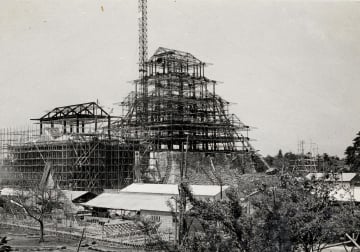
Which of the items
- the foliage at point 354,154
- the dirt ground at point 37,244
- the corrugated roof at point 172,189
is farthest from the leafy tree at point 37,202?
the foliage at point 354,154

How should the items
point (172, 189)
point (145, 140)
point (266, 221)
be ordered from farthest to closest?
point (145, 140) → point (172, 189) → point (266, 221)

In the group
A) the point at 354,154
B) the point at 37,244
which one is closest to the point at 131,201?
the point at 37,244

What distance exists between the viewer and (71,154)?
154ft

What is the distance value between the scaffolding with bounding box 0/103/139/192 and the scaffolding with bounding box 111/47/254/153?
153 inches

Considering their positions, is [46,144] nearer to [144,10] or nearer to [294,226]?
[144,10]

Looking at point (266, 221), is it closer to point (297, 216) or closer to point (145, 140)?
point (297, 216)

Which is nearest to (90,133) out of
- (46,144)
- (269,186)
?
(46,144)

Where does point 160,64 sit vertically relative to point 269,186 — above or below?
above

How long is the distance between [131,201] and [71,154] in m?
12.3

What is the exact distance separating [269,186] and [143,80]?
44.0 metres

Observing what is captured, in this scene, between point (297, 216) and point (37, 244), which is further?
point (37, 244)

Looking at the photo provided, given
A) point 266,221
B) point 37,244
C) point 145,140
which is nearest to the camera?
point 266,221

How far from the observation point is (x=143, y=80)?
193ft

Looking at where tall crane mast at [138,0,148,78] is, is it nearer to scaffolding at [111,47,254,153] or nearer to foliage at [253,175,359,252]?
scaffolding at [111,47,254,153]
